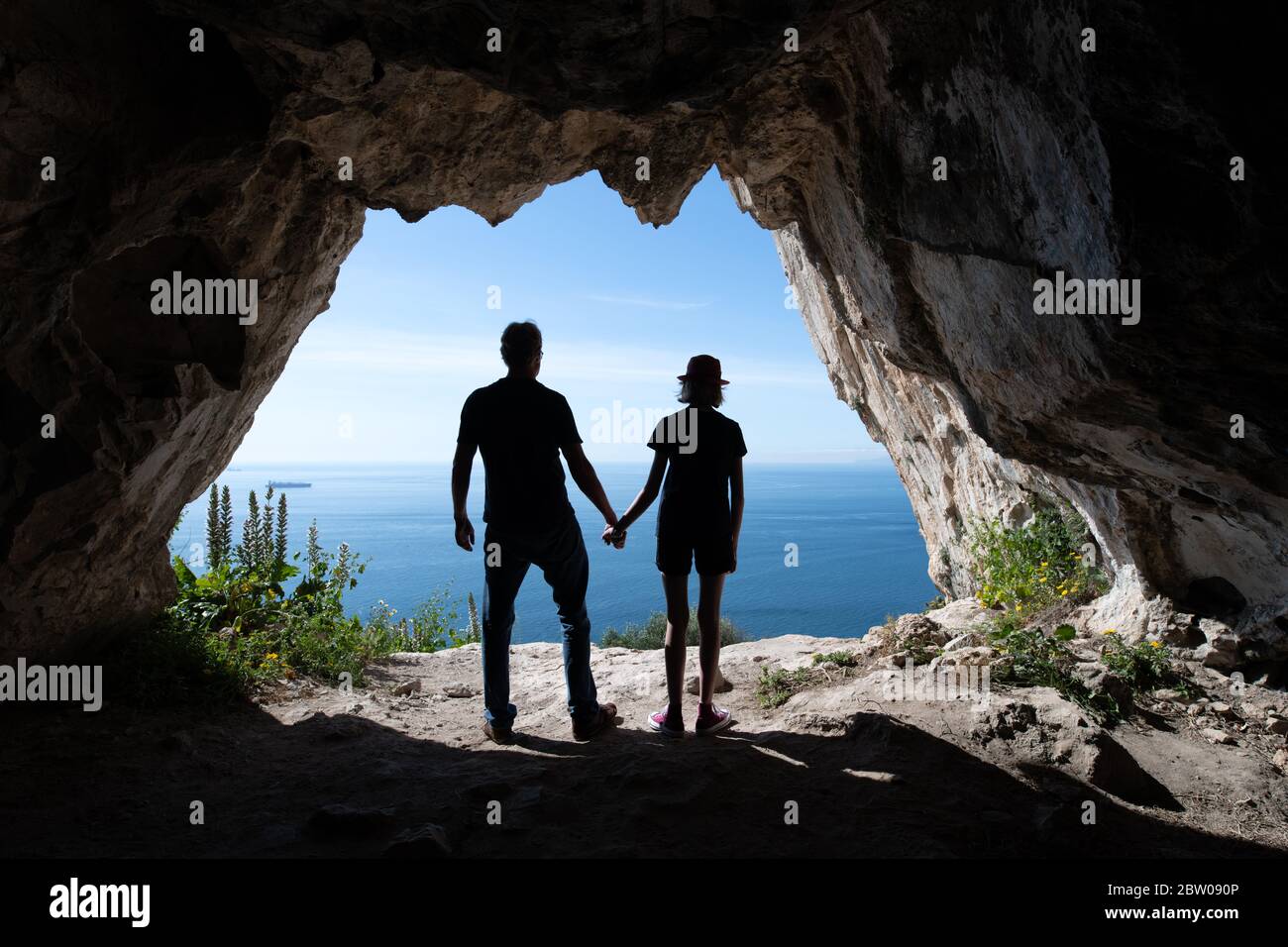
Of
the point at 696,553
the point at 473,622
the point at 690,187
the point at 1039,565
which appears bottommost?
the point at 473,622

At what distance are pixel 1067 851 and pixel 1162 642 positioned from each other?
304 centimetres

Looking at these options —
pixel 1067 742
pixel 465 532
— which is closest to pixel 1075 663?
pixel 1067 742

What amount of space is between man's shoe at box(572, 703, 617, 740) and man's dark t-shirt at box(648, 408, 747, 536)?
1154 mm

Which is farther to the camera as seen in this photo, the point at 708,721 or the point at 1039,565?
the point at 1039,565

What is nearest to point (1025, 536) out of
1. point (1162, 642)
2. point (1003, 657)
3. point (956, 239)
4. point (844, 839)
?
point (1162, 642)

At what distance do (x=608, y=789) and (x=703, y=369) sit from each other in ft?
7.50

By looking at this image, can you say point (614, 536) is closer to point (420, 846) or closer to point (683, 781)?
point (683, 781)

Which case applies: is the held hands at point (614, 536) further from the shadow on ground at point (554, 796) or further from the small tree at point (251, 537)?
the small tree at point (251, 537)

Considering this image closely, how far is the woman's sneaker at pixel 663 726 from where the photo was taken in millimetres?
4199

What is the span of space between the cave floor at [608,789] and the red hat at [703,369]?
80.1 inches

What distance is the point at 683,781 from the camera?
133 inches

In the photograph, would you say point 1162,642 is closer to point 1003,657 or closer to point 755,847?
point 1003,657

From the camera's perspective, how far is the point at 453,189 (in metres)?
5.15

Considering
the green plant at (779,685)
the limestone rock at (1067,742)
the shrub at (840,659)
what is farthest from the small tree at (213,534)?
the limestone rock at (1067,742)
